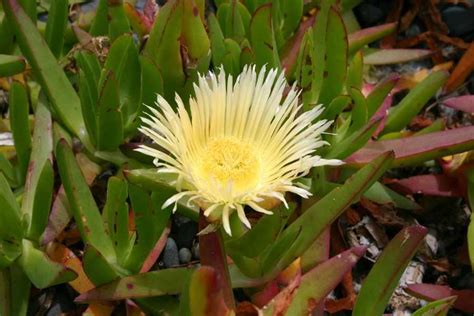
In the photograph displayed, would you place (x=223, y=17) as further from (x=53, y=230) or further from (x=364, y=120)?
(x=53, y=230)

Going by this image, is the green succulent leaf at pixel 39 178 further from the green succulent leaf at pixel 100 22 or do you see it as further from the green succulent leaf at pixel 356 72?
the green succulent leaf at pixel 356 72

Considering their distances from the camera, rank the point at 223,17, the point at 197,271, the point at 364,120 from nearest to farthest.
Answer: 1. the point at 197,271
2. the point at 364,120
3. the point at 223,17

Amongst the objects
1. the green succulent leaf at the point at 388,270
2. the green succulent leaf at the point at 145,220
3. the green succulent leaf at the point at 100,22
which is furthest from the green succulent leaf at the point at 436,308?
the green succulent leaf at the point at 100,22

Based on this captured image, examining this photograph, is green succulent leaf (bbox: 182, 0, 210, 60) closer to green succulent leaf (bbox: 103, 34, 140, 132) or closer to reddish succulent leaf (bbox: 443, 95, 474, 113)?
green succulent leaf (bbox: 103, 34, 140, 132)

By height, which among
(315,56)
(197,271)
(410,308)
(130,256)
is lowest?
(410,308)

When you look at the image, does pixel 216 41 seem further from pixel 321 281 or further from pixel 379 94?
pixel 321 281

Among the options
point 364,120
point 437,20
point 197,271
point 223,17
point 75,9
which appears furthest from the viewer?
point 437,20

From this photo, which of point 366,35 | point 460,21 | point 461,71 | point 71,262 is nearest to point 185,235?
point 71,262

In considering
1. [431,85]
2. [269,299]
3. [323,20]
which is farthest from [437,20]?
[269,299]

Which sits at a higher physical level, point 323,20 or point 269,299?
point 323,20
